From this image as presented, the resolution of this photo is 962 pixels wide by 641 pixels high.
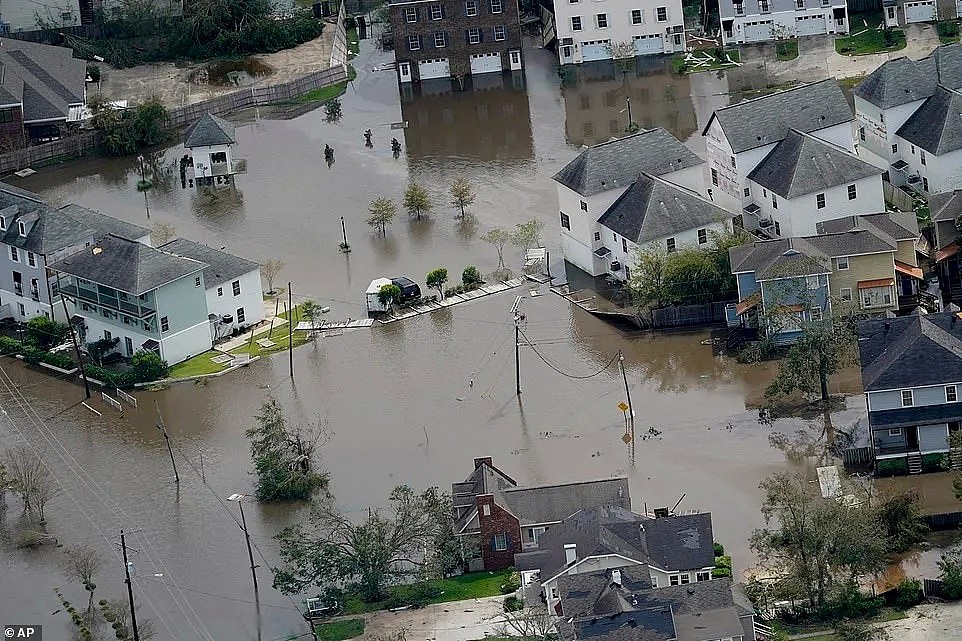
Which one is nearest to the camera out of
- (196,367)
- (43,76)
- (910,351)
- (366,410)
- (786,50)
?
(910,351)

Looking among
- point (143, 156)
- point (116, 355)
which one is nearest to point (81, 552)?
point (116, 355)

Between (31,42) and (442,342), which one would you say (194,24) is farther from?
(442,342)

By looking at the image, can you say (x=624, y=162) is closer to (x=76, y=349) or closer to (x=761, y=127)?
(x=761, y=127)

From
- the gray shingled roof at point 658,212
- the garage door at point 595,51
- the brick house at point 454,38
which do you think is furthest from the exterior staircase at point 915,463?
the brick house at point 454,38

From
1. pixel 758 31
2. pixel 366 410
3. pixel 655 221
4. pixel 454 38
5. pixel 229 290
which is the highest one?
pixel 454 38

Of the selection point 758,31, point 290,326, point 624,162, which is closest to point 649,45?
point 758,31

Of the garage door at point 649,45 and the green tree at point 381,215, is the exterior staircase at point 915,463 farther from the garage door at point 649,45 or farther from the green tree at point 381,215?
the garage door at point 649,45
